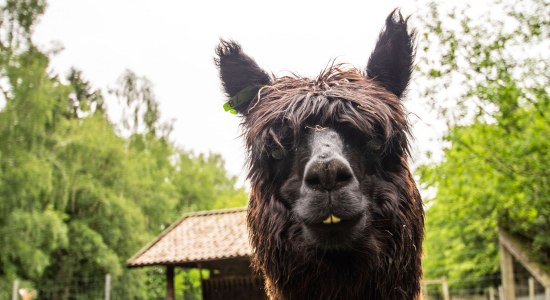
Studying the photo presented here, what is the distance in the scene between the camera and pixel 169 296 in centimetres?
1678

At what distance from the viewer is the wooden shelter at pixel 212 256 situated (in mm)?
15773

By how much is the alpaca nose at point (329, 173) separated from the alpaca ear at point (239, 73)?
844mm

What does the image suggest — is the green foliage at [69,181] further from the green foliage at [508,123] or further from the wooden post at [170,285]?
the green foliage at [508,123]

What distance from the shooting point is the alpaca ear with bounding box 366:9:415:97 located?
2365 millimetres

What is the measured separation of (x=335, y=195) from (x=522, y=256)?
7.65m

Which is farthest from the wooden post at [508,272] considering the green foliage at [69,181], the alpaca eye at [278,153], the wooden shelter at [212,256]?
the green foliage at [69,181]

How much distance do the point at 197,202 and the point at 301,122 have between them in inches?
2002

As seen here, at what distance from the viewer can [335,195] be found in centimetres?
183

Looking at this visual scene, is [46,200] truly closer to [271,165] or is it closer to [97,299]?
[97,299]

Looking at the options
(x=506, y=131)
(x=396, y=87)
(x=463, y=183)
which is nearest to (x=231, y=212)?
(x=463, y=183)

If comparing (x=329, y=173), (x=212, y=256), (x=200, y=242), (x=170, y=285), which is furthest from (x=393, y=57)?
(x=170, y=285)

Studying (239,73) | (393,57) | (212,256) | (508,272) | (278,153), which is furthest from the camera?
(212,256)

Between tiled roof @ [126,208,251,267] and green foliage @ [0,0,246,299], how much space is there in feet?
27.1

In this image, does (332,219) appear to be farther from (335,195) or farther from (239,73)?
(239,73)
